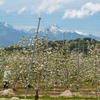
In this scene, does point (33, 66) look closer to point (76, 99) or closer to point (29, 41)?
point (29, 41)

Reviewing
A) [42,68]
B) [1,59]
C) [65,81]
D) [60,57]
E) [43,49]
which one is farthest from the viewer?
[1,59]

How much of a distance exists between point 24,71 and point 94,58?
843 centimetres

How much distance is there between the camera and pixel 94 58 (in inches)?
692

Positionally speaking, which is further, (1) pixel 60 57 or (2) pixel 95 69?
(1) pixel 60 57

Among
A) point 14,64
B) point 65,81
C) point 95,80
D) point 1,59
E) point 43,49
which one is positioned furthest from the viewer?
point 1,59

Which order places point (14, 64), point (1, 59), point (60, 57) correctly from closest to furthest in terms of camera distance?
1. point (60, 57)
2. point (14, 64)
3. point (1, 59)

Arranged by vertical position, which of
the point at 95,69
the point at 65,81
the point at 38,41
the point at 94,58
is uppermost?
the point at 38,41

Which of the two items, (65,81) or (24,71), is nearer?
(24,71)

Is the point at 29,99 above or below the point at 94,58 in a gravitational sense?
below

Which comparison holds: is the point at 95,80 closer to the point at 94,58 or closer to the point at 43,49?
the point at 94,58

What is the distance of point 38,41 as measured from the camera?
16172mm

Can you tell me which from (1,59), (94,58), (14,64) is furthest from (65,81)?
(1,59)

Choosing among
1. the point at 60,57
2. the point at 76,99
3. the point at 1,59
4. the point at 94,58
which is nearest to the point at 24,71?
the point at 60,57

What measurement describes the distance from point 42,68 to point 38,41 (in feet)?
9.99
